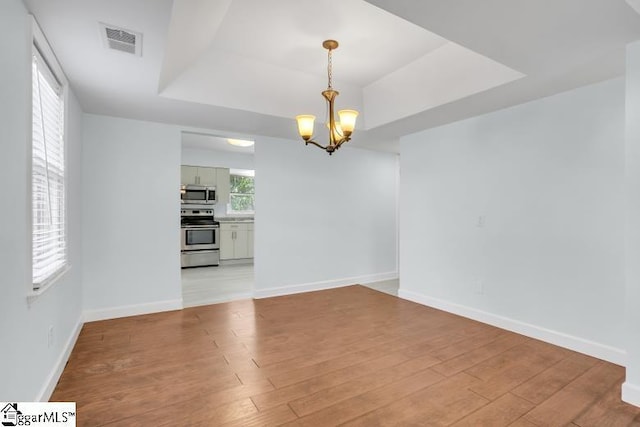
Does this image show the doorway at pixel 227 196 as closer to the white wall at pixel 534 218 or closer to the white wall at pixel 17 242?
the white wall at pixel 534 218

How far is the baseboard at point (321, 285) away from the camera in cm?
457

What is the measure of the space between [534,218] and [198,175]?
6.06 meters

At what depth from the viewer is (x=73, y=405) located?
1.94 meters

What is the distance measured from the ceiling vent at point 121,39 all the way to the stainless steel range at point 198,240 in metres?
4.85

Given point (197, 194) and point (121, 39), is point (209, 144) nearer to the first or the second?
point (197, 194)

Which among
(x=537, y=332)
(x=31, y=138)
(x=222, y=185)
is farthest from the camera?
(x=222, y=185)

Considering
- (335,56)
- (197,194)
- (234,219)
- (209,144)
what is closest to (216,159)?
(209,144)

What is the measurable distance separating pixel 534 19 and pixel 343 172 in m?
3.59

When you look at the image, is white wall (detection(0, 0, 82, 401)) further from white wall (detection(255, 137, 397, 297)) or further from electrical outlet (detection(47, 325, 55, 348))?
white wall (detection(255, 137, 397, 297))

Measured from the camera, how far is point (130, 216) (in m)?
3.75

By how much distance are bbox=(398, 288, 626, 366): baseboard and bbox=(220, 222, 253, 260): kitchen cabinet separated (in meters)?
4.21

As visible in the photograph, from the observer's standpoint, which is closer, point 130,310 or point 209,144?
point 130,310

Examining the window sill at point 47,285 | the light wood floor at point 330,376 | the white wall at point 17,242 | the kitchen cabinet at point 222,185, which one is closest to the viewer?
the white wall at point 17,242

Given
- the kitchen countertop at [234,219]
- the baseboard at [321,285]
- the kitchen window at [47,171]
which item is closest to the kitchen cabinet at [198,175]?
the kitchen countertop at [234,219]
